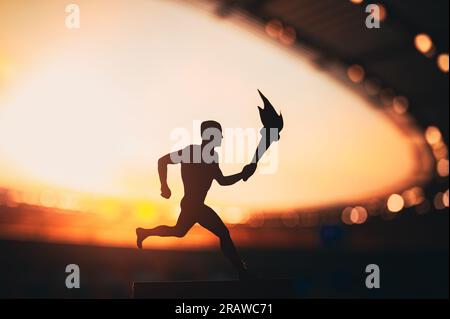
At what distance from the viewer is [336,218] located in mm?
61500

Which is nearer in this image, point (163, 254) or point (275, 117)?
point (275, 117)

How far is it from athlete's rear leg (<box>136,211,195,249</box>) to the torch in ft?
4.57

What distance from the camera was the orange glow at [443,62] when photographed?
19.3 meters

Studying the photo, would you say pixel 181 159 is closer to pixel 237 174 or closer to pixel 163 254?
pixel 237 174

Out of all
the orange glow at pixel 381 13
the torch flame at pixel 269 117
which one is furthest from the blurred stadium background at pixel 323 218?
the torch flame at pixel 269 117

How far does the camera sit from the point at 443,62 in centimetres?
1970

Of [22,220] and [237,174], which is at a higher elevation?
[22,220]

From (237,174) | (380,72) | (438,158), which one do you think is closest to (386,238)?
(438,158)

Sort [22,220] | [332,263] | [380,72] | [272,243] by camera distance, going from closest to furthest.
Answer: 1. [380,72]
2. [22,220]
3. [332,263]
4. [272,243]

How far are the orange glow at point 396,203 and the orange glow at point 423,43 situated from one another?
30127 millimetres

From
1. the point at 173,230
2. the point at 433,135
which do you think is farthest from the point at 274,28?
the point at 173,230

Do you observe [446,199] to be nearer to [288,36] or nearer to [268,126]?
[288,36]

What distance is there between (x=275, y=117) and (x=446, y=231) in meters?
37.6
